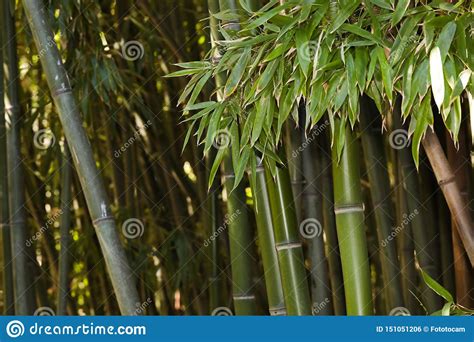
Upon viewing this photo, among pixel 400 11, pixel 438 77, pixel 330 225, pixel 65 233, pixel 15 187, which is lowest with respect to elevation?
pixel 330 225

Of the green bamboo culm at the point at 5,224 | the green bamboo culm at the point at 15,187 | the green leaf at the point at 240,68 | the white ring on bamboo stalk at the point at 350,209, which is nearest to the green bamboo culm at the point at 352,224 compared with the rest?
the white ring on bamboo stalk at the point at 350,209

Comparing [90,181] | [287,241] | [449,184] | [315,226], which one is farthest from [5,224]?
[449,184]

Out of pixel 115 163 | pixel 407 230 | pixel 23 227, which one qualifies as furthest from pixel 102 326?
pixel 115 163

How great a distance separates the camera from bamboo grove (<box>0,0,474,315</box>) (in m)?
1.52

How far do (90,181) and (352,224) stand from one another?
23.2 inches

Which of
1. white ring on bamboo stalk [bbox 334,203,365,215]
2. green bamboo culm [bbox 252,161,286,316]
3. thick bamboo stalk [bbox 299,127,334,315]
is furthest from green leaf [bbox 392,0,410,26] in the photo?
thick bamboo stalk [bbox 299,127,334,315]

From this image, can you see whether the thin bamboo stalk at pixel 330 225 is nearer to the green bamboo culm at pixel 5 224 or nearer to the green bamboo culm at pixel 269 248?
the green bamboo culm at pixel 269 248

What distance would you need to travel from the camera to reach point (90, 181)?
1895mm

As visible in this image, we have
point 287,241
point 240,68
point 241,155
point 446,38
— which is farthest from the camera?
point 287,241

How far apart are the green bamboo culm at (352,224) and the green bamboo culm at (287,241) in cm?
14

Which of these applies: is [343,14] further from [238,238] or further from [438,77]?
[238,238]

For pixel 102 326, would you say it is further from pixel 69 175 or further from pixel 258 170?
pixel 69 175

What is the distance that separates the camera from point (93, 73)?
8.44 feet

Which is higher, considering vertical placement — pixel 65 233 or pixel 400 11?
pixel 400 11
